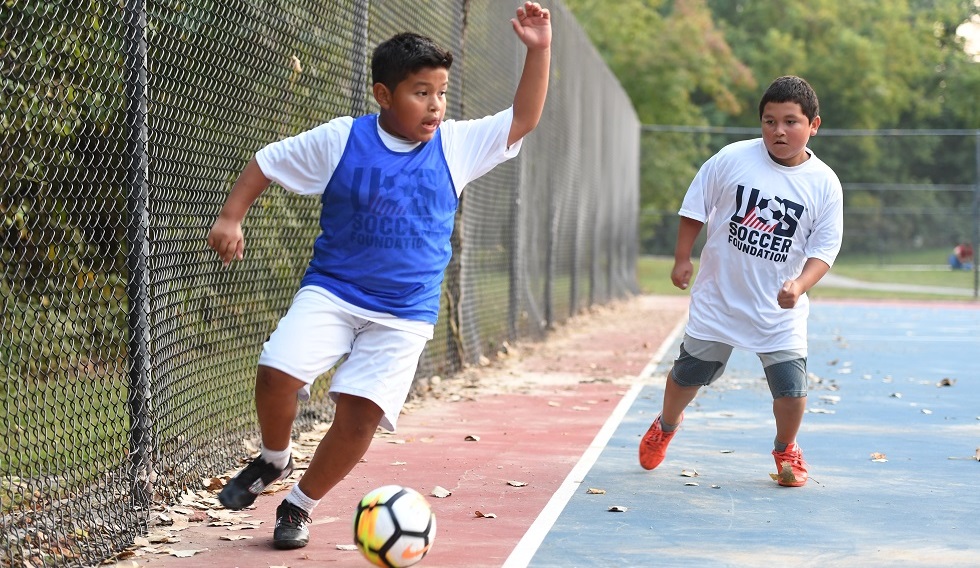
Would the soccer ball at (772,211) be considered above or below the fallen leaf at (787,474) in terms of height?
above

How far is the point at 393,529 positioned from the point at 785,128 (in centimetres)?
297

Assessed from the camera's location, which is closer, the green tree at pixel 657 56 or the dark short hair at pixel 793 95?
the dark short hair at pixel 793 95

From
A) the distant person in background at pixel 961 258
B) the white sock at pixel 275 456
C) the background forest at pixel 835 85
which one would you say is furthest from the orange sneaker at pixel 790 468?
the distant person in background at pixel 961 258

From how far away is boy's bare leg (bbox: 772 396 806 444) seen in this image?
6.50 meters

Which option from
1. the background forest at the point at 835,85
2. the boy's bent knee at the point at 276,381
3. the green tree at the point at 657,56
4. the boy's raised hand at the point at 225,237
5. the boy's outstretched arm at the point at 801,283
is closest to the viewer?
the boy's raised hand at the point at 225,237

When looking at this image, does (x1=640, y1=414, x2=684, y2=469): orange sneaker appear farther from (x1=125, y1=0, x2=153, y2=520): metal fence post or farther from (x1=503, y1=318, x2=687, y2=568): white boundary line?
(x1=125, y1=0, x2=153, y2=520): metal fence post


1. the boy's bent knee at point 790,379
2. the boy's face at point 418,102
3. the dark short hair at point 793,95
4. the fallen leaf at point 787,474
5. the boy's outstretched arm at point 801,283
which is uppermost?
the dark short hair at point 793,95

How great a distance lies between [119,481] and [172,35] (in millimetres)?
1985

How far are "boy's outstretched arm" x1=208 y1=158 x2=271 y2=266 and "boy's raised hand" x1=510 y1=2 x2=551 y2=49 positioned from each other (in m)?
1.10

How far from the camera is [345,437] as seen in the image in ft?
16.3

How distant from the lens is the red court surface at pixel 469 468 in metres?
5.07

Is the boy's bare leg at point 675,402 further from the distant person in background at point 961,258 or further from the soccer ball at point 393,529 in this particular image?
the distant person in background at point 961,258

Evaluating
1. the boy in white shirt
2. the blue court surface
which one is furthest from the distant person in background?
the boy in white shirt

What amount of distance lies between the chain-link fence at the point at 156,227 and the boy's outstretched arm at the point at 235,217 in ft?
2.22
